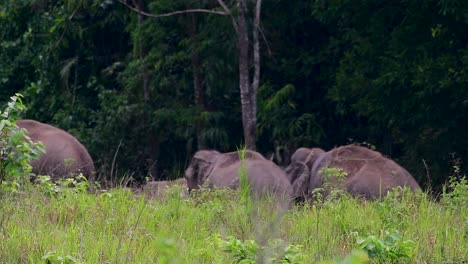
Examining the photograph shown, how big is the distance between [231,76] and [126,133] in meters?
2.06

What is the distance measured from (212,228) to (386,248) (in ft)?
5.63

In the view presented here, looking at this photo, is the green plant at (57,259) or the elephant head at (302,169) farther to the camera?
the elephant head at (302,169)

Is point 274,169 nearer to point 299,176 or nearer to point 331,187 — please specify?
point 299,176

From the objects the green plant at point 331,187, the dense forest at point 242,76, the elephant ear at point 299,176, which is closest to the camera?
the green plant at point 331,187

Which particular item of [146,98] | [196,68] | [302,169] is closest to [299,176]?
[302,169]

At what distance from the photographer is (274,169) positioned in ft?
35.3

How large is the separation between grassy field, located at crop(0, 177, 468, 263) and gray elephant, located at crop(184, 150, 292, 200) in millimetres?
1658

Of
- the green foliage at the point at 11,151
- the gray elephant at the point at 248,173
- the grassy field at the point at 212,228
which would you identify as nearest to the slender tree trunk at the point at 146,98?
the gray elephant at the point at 248,173

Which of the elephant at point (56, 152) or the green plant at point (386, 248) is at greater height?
the green plant at point (386, 248)

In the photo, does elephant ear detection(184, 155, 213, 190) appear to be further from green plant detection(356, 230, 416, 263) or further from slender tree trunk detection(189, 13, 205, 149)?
green plant detection(356, 230, 416, 263)

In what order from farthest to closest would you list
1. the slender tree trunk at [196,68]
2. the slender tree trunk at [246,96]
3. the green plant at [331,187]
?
the slender tree trunk at [196,68], the slender tree trunk at [246,96], the green plant at [331,187]

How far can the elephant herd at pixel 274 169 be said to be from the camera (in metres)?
10.1

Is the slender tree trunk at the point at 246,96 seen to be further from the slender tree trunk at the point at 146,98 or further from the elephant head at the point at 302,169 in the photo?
the slender tree trunk at the point at 146,98

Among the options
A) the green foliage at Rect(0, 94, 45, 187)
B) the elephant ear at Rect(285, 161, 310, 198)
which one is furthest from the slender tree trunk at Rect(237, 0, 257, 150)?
the green foliage at Rect(0, 94, 45, 187)
